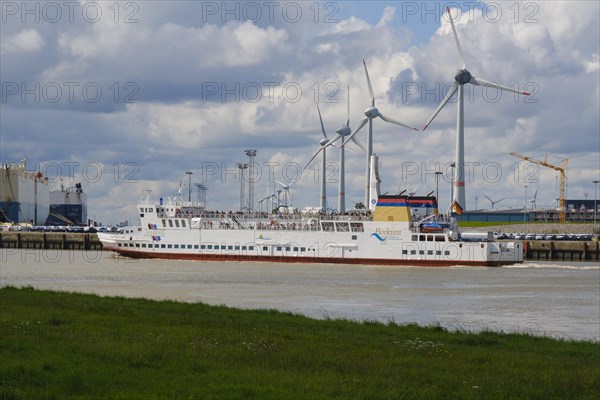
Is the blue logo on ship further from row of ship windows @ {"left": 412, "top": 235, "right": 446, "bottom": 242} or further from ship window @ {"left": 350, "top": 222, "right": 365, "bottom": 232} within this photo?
row of ship windows @ {"left": 412, "top": 235, "right": 446, "bottom": 242}

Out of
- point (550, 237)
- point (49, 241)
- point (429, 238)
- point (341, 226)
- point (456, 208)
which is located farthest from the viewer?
point (550, 237)

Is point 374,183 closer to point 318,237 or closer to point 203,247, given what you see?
point 318,237

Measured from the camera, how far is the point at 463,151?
117000 millimetres

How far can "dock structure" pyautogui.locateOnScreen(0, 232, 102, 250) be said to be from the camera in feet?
439

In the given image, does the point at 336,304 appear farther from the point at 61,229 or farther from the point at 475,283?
the point at 61,229

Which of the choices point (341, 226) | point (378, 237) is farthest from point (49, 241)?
point (378, 237)

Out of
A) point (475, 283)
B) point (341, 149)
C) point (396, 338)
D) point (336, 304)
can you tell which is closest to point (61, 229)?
point (341, 149)

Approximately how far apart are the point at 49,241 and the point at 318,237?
183ft

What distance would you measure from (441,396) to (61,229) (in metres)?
160

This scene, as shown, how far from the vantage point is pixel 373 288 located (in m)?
60.5

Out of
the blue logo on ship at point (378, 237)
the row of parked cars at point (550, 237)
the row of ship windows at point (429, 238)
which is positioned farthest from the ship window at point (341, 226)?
the row of parked cars at point (550, 237)

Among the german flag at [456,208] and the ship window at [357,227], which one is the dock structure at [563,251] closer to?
the german flag at [456,208]

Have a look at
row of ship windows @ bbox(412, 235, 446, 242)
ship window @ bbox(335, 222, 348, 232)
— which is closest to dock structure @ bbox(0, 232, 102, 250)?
ship window @ bbox(335, 222, 348, 232)

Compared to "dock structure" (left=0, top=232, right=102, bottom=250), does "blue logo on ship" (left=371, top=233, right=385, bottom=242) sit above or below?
above
